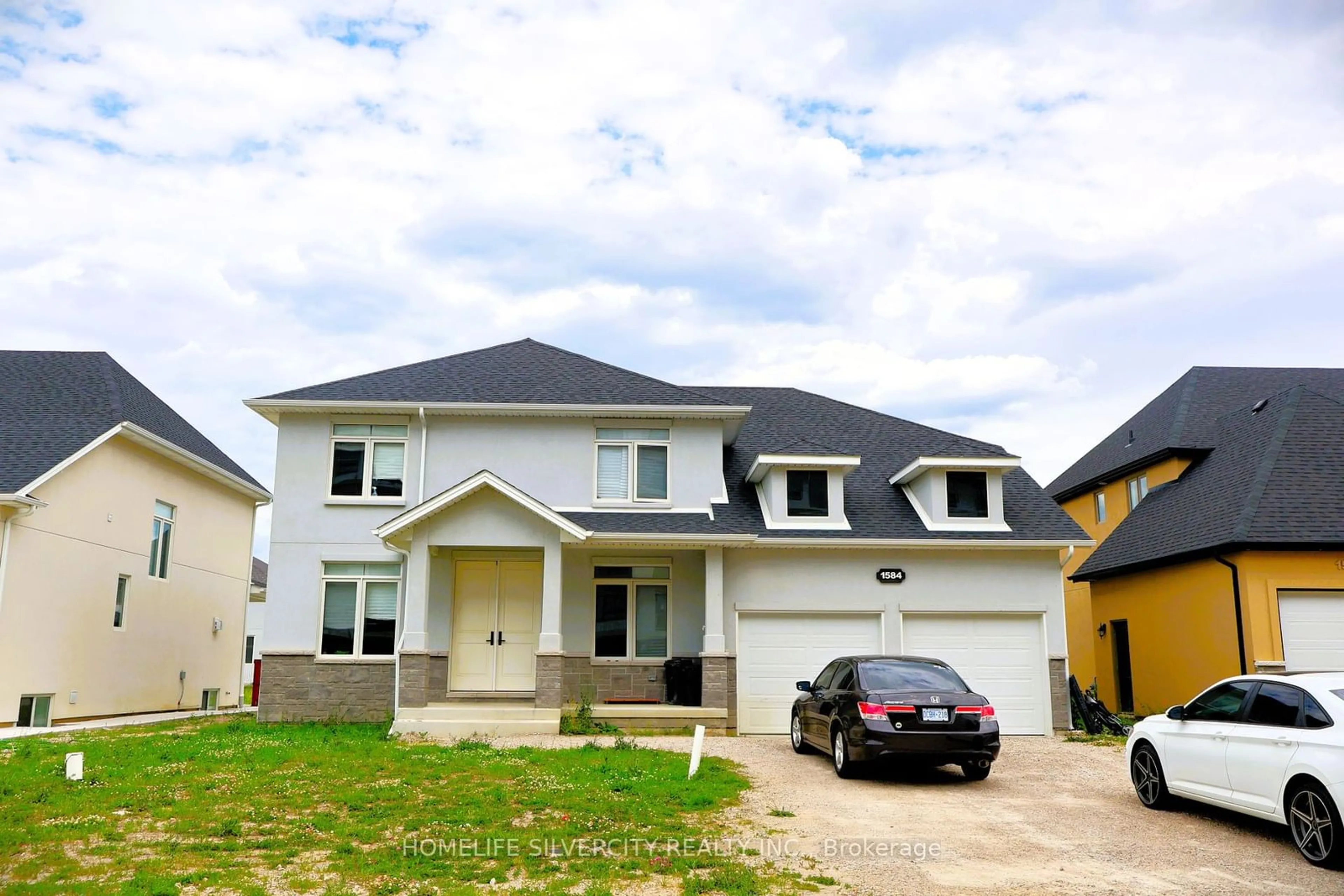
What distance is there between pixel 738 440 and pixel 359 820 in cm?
1340

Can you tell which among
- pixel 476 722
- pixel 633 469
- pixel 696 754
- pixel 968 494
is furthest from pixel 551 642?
pixel 968 494

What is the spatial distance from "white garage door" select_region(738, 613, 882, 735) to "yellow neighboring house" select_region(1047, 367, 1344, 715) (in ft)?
20.8

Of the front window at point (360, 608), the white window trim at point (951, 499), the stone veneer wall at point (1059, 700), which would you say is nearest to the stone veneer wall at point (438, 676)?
the front window at point (360, 608)

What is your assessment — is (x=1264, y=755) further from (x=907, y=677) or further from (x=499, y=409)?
(x=499, y=409)

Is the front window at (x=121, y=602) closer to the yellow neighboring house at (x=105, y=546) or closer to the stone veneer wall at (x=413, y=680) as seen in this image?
the yellow neighboring house at (x=105, y=546)

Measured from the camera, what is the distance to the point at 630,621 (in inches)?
726

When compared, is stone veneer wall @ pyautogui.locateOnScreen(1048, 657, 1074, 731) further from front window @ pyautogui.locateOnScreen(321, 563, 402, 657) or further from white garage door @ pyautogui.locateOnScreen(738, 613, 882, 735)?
front window @ pyautogui.locateOnScreen(321, 563, 402, 657)

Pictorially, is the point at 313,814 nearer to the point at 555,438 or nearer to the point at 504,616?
the point at 504,616

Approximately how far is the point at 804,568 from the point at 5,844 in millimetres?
12792

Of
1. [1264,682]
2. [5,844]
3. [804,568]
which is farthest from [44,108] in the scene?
[1264,682]

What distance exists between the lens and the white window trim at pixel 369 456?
18516mm

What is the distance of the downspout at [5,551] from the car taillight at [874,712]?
46.8ft

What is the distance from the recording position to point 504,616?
18.4 meters

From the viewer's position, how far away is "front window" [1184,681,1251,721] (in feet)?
30.9
